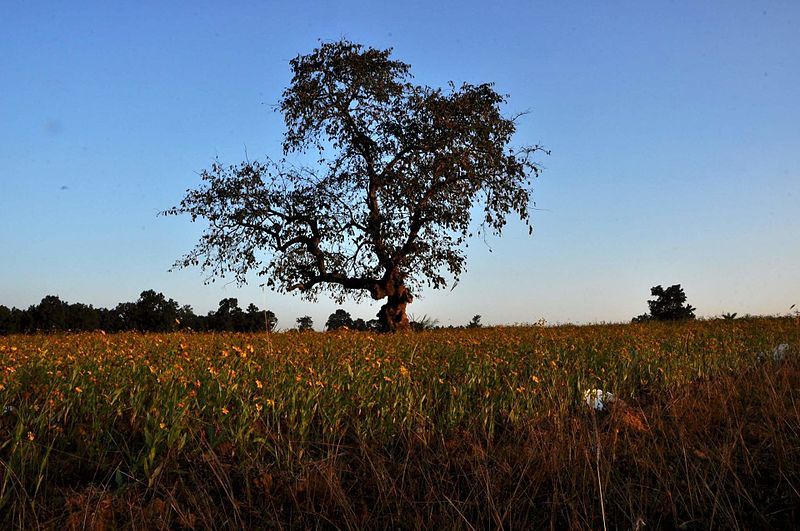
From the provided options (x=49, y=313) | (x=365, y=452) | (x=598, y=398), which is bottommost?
(x=365, y=452)

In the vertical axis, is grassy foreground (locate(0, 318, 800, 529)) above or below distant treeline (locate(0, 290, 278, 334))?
below

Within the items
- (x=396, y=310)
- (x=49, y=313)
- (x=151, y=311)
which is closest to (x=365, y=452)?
(x=396, y=310)

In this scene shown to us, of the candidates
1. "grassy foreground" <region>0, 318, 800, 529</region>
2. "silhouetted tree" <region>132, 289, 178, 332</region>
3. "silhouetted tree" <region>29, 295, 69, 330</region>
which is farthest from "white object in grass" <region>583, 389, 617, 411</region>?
"silhouetted tree" <region>29, 295, 69, 330</region>

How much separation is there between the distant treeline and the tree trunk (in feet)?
13.8

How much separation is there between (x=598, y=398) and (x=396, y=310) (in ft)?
50.1

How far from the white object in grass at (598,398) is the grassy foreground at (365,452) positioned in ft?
0.38

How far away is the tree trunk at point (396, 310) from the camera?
21703 millimetres

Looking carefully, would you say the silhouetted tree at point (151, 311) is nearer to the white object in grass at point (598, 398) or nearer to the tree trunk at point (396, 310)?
the tree trunk at point (396, 310)

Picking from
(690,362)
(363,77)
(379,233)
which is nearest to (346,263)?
(379,233)

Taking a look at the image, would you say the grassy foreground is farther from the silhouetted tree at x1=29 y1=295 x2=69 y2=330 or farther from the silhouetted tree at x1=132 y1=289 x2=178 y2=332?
the silhouetted tree at x1=29 y1=295 x2=69 y2=330

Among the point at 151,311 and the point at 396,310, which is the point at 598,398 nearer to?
the point at 396,310

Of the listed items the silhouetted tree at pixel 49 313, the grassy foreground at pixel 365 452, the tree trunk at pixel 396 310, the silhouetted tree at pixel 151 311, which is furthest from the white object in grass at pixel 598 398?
the silhouetted tree at pixel 49 313

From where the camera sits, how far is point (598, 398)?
6.79m

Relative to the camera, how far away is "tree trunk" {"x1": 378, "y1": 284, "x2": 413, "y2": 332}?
71.2 feet
